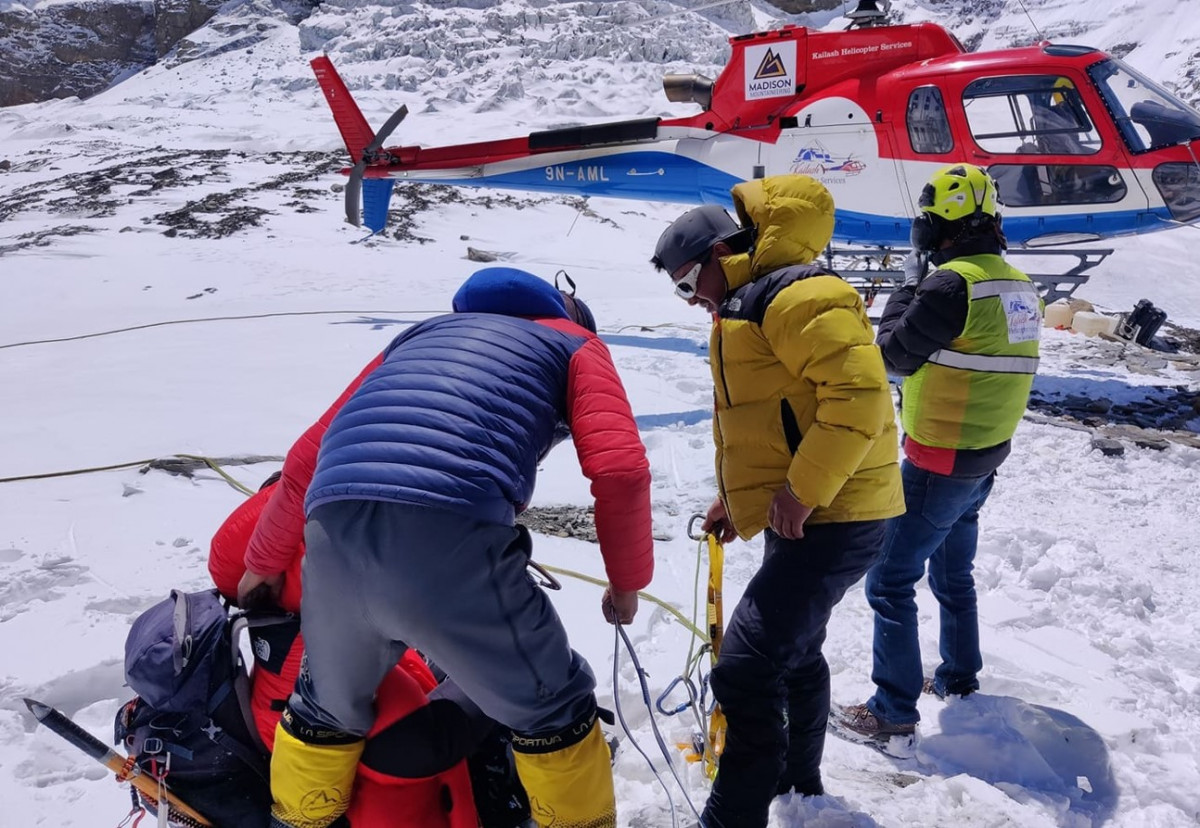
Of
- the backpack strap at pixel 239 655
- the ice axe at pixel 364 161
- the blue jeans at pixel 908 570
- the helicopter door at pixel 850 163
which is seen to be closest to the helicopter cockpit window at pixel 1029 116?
the helicopter door at pixel 850 163

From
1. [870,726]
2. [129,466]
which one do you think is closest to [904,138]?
[870,726]

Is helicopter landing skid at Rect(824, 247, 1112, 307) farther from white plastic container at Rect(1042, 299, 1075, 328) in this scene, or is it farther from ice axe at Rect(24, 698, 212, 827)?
Result: ice axe at Rect(24, 698, 212, 827)

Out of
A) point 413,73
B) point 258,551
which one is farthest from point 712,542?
point 413,73

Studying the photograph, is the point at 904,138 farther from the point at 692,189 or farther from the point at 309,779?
the point at 309,779

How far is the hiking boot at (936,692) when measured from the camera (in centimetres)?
271

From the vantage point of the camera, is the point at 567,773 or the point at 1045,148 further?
the point at 1045,148

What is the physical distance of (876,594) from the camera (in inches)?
97.1

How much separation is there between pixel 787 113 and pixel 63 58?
61902 millimetres

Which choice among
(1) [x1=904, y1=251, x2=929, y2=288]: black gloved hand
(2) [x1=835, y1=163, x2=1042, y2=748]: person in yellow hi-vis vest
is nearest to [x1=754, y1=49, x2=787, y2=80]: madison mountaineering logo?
(1) [x1=904, y1=251, x2=929, y2=288]: black gloved hand

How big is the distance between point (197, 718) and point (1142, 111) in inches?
298

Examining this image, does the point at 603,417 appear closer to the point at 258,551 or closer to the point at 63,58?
the point at 258,551

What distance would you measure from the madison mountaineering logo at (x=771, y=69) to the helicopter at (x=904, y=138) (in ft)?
0.04

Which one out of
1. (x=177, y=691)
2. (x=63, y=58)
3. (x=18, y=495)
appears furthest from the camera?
(x=63, y=58)

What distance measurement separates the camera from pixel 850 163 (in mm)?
7039
